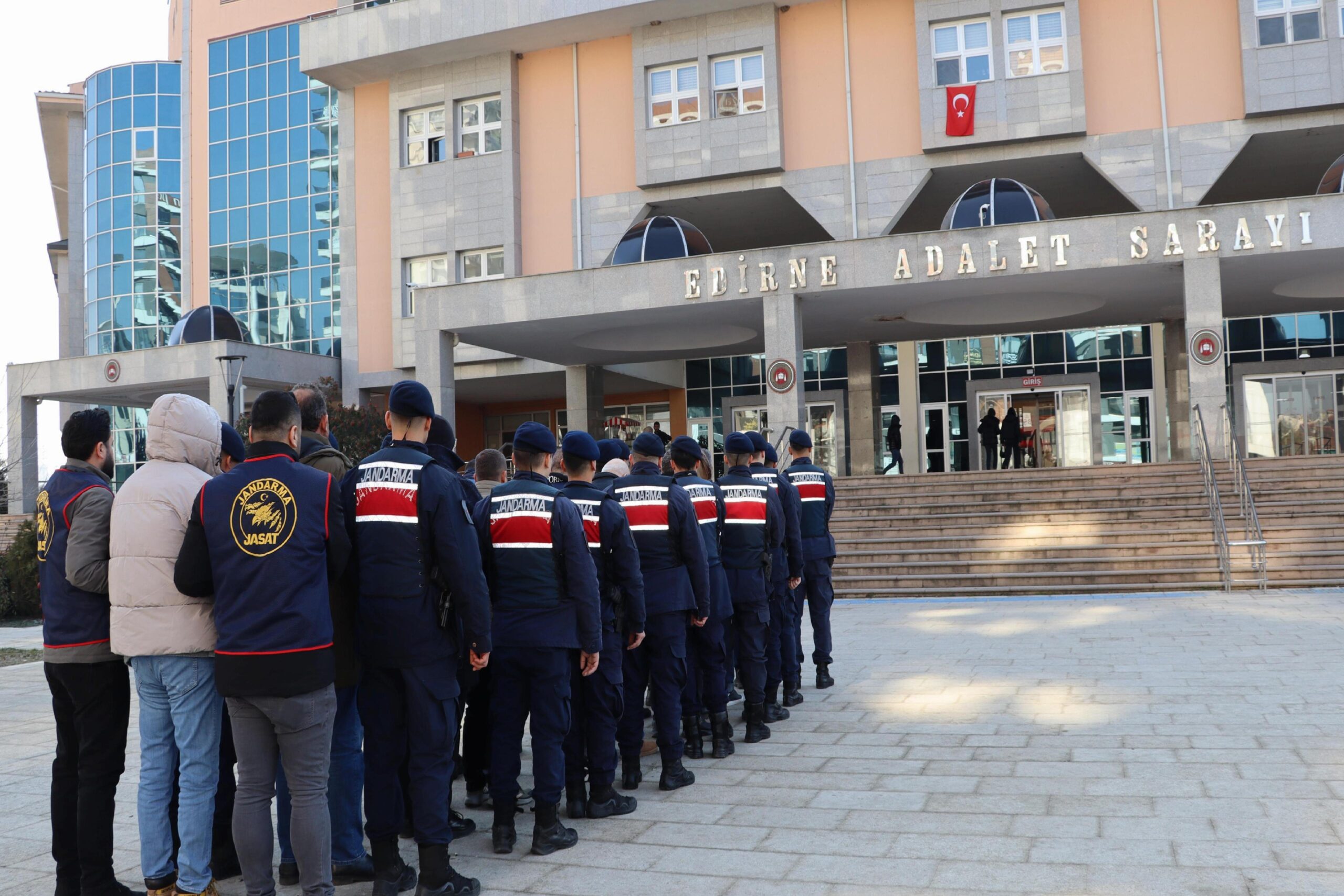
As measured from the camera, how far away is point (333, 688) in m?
4.33

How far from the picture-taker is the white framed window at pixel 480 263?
3117 centimetres

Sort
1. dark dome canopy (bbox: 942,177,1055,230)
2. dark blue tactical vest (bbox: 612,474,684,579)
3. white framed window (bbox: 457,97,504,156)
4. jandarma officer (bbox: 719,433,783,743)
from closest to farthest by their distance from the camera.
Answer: dark blue tactical vest (bbox: 612,474,684,579) → jandarma officer (bbox: 719,433,783,743) → dark dome canopy (bbox: 942,177,1055,230) → white framed window (bbox: 457,97,504,156)

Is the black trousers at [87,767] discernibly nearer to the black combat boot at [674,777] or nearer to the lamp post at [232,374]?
the black combat boot at [674,777]

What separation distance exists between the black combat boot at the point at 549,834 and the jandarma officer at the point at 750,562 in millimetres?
2353

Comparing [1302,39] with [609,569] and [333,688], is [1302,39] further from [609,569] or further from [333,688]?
[333,688]

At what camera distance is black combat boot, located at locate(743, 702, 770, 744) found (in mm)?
7258

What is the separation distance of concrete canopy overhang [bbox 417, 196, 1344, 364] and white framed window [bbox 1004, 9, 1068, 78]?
615 cm

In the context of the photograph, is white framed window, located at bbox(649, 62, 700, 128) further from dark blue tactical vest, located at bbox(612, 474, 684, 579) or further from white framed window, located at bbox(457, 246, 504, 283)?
dark blue tactical vest, located at bbox(612, 474, 684, 579)

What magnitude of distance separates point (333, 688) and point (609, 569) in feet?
6.30

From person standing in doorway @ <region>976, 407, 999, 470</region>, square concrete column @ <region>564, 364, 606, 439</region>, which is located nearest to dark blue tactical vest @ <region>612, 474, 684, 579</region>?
person standing in doorway @ <region>976, 407, 999, 470</region>

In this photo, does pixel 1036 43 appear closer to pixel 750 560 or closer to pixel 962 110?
pixel 962 110

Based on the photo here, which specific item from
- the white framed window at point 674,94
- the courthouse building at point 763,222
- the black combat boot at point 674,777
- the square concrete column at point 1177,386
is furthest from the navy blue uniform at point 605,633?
the white framed window at point 674,94

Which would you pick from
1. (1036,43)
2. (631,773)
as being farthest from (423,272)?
(631,773)

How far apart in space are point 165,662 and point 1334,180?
24.7 metres
